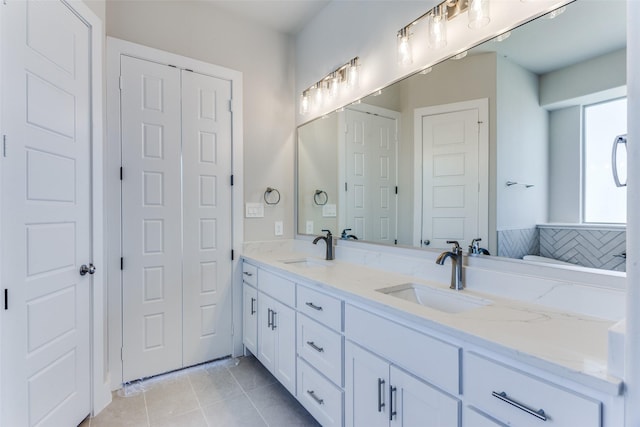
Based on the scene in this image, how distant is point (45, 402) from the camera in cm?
151

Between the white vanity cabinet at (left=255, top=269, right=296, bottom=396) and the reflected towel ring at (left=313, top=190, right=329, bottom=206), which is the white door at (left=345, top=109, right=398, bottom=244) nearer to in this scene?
the reflected towel ring at (left=313, top=190, right=329, bottom=206)

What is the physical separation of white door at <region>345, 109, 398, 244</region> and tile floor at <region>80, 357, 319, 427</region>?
1.17m

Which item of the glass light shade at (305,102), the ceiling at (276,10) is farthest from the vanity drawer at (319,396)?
the ceiling at (276,10)

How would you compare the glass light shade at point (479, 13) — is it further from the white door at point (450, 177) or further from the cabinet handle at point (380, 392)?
the cabinet handle at point (380, 392)

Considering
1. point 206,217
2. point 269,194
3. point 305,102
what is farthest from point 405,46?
point 206,217

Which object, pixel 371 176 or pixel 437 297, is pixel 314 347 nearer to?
pixel 437 297

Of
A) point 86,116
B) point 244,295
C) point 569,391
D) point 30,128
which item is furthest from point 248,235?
point 569,391

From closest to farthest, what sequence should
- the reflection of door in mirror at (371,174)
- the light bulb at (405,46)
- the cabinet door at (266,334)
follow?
the light bulb at (405,46)
the reflection of door in mirror at (371,174)
the cabinet door at (266,334)

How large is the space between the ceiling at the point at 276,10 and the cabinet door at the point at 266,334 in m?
2.17

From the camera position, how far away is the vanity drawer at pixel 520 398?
0.72 metres

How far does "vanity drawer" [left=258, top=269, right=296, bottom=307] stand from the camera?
185 centimetres

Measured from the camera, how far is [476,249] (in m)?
1.47

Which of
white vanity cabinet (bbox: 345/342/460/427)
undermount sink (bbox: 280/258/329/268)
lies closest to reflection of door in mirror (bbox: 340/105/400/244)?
undermount sink (bbox: 280/258/329/268)

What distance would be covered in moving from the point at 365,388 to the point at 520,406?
64 cm
